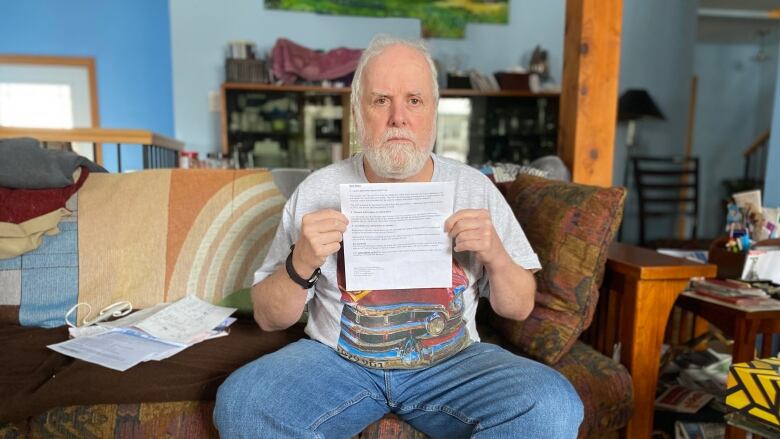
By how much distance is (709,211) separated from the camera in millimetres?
6555

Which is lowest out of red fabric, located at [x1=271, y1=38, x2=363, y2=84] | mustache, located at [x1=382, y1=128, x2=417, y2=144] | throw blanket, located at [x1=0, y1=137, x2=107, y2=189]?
throw blanket, located at [x1=0, y1=137, x2=107, y2=189]

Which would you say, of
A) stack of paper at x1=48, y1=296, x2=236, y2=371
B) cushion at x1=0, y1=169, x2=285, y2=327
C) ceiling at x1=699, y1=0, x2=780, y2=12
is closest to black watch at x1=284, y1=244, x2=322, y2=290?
stack of paper at x1=48, y1=296, x2=236, y2=371

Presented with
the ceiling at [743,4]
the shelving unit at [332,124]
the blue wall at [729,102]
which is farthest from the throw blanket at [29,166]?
the blue wall at [729,102]

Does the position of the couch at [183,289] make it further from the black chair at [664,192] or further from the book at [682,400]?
the black chair at [664,192]

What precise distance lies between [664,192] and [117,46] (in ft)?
18.1

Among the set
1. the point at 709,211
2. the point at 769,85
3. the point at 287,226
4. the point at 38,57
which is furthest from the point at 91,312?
the point at 769,85

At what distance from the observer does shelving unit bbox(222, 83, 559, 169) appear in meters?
4.28

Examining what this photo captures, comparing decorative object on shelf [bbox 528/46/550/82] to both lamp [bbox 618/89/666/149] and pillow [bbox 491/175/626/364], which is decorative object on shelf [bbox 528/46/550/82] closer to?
lamp [bbox 618/89/666/149]

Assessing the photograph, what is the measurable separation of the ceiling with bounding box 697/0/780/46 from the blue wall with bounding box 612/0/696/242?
679mm

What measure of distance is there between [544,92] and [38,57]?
183 inches

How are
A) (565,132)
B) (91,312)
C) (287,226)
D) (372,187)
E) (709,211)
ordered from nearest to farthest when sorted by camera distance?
1. (372,187)
2. (287,226)
3. (91,312)
4. (565,132)
5. (709,211)

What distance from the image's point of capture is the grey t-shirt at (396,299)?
1.09 metres

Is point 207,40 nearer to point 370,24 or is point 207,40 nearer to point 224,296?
point 370,24

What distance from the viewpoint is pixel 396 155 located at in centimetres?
111
